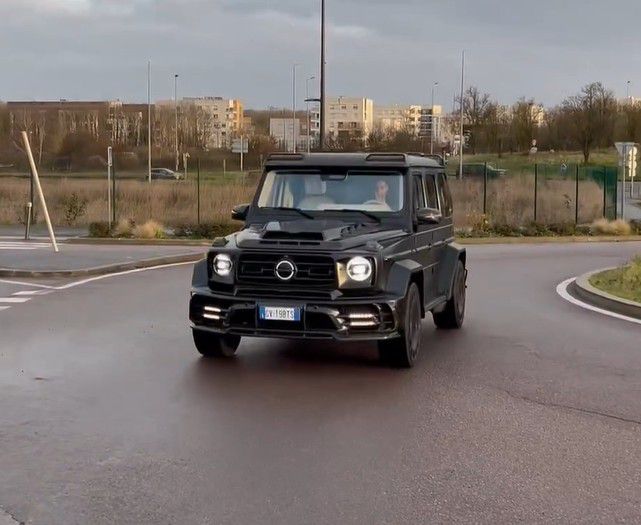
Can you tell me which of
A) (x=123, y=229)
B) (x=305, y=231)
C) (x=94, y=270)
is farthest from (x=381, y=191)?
(x=123, y=229)

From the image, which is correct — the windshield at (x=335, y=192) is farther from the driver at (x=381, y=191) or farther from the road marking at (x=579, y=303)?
the road marking at (x=579, y=303)

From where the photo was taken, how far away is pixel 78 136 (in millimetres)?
95750

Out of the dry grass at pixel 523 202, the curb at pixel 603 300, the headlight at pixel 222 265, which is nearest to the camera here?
the headlight at pixel 222 265

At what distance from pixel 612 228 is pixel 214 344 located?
23.8 meters

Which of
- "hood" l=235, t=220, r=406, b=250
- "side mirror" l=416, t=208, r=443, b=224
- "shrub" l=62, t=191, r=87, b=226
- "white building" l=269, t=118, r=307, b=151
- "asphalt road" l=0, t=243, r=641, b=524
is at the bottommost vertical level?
"asphalt road" l=0, t=243, r=641, b=524

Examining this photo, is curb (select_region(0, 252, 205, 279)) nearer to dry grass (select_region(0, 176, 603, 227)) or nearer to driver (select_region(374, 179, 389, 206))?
driver (select_region(374, 179, 389, 206))

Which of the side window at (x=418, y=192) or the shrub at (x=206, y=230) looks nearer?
the side window at (x=418, y=192)

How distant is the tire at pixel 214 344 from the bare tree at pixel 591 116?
252 ft

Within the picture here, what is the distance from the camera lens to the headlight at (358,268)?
8.20 meters

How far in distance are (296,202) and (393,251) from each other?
1.55 metres

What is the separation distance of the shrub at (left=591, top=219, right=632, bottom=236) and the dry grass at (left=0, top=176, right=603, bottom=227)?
1610mm

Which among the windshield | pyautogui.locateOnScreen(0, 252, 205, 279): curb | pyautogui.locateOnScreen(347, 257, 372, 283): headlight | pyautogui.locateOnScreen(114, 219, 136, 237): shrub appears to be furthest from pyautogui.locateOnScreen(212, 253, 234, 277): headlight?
pyautogui.locateOnScreen(114, 219, 136, 237): shrub

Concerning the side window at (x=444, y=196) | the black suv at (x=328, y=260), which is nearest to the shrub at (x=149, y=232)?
the side window at (x=444, y=196)

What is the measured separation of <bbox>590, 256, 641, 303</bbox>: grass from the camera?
13.7 metres
